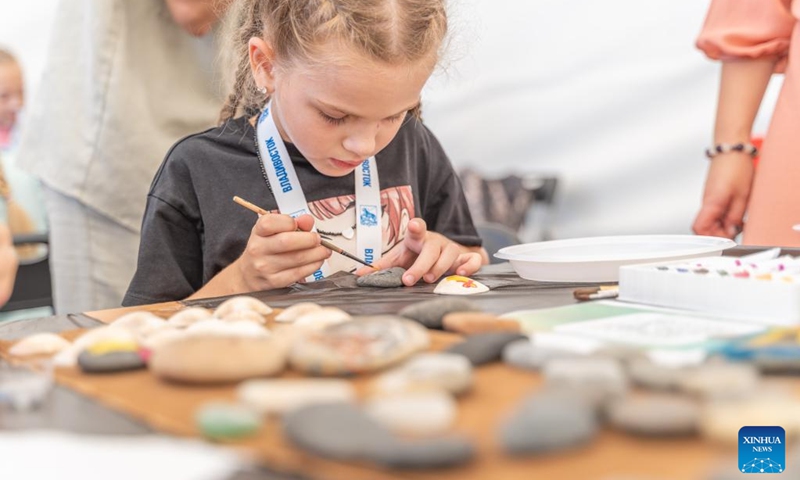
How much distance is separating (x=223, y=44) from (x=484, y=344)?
3.65 feet

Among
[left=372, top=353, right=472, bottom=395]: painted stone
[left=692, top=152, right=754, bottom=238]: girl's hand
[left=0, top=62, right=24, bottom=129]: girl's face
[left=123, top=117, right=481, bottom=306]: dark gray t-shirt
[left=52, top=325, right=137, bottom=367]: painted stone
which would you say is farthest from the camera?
[left=0, top=62, right=24, bottom=129]: girl's face

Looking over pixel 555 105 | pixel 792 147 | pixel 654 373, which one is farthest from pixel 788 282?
pixel 555 105

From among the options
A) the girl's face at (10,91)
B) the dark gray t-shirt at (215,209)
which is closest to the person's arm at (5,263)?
the dark gray t-shirt at (215,209)

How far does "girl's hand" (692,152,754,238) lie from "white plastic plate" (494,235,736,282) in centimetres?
35

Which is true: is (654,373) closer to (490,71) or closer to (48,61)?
(48,61)

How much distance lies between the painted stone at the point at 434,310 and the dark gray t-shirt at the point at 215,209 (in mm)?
598

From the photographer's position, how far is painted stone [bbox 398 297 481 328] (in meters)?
0.71

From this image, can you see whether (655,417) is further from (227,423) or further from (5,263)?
(5,263)

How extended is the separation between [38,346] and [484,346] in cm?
34

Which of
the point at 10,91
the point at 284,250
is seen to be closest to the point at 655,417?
the point at 284,250

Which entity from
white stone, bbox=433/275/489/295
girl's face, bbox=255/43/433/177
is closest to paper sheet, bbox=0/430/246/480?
white stone, bbox=433/275/489/295

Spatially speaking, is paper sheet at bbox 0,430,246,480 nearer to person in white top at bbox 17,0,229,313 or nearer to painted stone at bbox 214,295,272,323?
painted stone at bbox 214,295,272,323

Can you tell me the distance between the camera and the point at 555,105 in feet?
10.6

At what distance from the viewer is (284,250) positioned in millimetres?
1074
